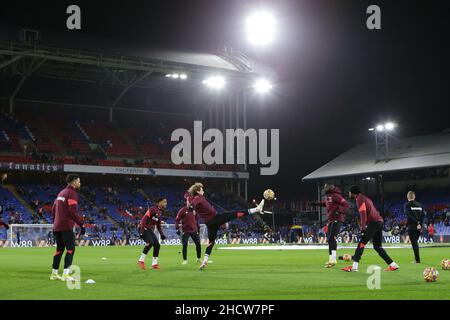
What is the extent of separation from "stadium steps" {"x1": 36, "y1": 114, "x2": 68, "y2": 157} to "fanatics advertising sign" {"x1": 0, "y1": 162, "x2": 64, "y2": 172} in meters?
2.87

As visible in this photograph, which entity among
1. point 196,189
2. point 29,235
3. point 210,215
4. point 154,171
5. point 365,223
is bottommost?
point 29,235

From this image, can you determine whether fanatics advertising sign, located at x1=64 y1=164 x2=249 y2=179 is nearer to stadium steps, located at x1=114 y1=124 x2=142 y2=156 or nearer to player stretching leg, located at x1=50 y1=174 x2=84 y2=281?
stadium steps, located at x1=114 y1=124 x2=142 y2=156

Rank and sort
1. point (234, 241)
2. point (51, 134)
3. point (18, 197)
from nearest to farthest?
1. point (18, 197)
2. point (234, 241)
3. point (51, 134)

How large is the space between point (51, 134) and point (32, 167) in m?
7.28

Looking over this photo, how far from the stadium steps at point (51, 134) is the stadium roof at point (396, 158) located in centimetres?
2616

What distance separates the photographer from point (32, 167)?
57.9m

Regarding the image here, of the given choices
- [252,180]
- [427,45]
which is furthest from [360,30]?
[252,180]

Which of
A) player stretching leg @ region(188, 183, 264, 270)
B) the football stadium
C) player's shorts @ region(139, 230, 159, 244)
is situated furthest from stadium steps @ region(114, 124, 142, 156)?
player stretching leg @ region(188, 183, 264, 270)

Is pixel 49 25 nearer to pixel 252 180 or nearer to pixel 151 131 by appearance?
pixel 151 131

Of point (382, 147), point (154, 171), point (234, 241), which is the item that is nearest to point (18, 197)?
point (154, 171)

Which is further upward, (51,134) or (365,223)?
(51,134)

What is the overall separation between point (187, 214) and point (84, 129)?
47820 millimetres

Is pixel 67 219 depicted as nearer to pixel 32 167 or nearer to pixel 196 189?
pixel 196 189

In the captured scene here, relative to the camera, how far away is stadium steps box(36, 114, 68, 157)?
6293cm
